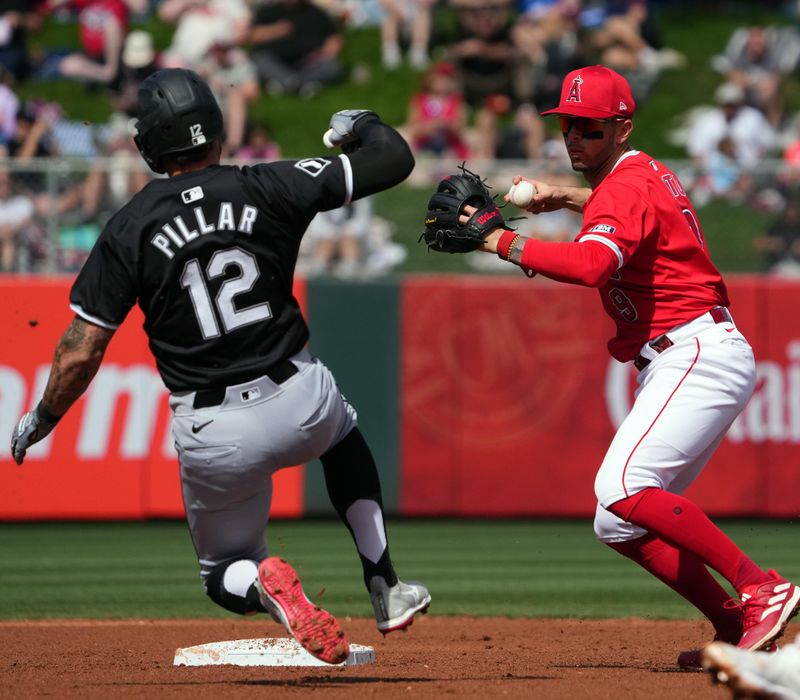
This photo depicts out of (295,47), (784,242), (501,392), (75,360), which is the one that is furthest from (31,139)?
(75,360)

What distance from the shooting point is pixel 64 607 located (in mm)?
8133

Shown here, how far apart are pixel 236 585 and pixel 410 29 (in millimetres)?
12570

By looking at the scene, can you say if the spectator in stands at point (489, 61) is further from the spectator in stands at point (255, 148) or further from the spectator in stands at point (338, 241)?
the spectator in stands at point (338, 241)

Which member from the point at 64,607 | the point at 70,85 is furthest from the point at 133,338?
the point at 70,85

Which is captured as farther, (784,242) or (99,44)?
(99,44)

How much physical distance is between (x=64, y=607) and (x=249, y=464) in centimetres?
369

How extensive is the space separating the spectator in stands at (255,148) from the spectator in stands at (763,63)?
5019mm

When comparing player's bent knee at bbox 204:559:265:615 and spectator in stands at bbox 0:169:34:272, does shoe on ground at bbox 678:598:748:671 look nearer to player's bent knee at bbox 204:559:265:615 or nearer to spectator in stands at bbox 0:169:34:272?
player's bent knee at bbox 204:559:265:615

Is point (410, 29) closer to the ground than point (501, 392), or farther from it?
farther from it

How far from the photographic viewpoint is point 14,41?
51.8ft

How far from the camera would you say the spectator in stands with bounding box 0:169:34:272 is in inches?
Answer: 440

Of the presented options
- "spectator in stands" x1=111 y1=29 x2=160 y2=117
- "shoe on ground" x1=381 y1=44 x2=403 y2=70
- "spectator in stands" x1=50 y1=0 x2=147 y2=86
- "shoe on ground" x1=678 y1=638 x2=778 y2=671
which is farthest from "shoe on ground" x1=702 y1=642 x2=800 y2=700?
"shoe on ground" x1=381 y1=44 x2=403 y2=70

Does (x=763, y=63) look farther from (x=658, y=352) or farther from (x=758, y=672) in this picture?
(x=758, y=672)

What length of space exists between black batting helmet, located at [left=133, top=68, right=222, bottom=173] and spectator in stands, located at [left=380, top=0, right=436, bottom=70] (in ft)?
38.7
